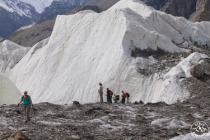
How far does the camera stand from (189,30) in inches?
2228

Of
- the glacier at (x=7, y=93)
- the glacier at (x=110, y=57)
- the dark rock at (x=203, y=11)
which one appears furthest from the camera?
the dark rock at (x=203, y=11)

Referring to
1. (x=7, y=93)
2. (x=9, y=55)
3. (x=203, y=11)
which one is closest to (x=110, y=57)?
(x=7, y=93)

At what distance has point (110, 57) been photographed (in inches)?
1946

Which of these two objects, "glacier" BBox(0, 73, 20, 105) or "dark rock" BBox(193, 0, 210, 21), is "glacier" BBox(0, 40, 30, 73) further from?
"dark rock" BBox(193, 0, 210, 21)

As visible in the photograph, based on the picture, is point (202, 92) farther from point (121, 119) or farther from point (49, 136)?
point (49, 136)

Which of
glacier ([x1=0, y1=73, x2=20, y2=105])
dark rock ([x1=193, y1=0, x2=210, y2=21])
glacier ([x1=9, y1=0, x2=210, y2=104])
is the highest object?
dark rock ([x1=193, y1=0, x2=210, y2=21])

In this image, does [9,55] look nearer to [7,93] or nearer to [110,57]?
[110,57]

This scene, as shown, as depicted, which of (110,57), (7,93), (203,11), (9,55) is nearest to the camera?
(7,93)

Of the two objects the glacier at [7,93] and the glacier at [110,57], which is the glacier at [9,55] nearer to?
the glacier at [110,57]

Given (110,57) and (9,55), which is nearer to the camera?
(110,57)

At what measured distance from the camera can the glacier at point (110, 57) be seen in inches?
1753

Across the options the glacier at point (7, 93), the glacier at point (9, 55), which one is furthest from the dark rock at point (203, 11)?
the glacier at point (7, 93)

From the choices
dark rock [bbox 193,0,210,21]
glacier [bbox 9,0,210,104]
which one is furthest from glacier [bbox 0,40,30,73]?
dark rock [bbox 193,0,210,21]

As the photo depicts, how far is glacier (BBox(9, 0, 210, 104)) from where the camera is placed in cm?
4453
